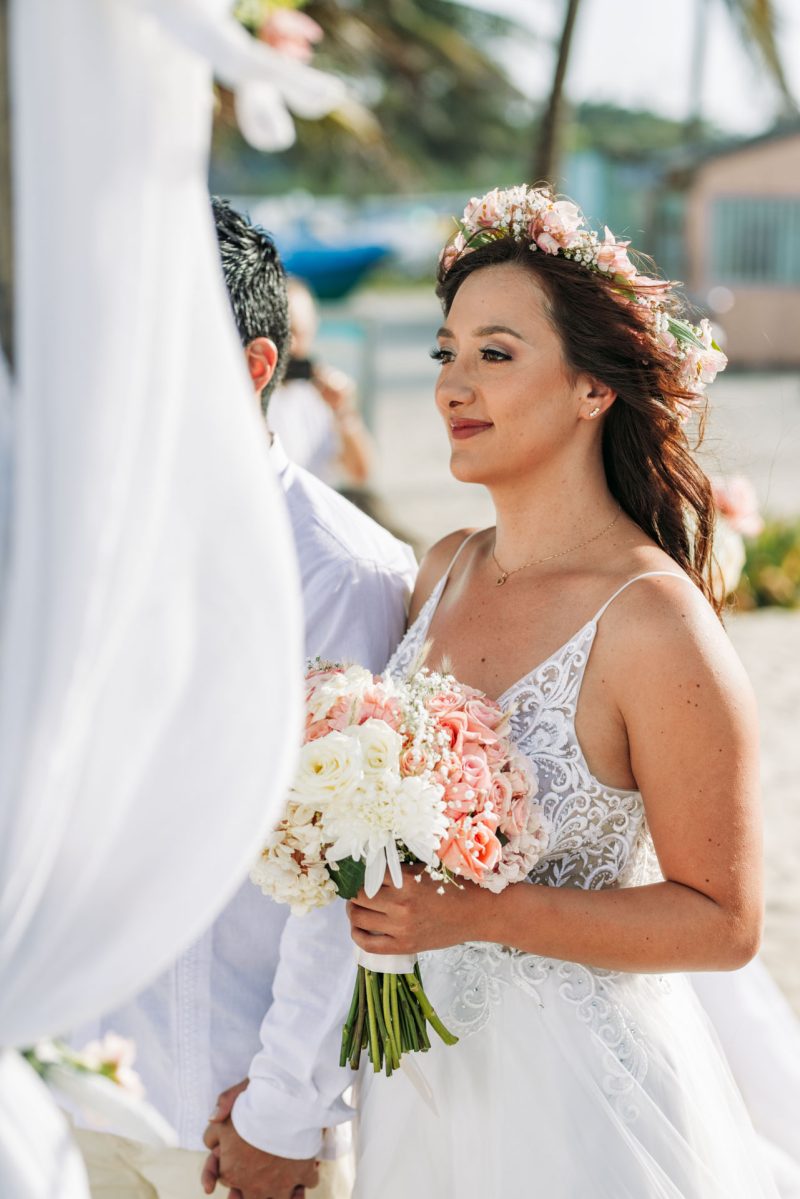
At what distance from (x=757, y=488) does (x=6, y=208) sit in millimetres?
15534

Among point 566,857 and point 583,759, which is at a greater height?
point 583,759

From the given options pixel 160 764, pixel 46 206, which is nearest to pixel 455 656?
pixel 160 764

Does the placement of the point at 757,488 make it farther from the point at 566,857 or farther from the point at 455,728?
the point at 455,728

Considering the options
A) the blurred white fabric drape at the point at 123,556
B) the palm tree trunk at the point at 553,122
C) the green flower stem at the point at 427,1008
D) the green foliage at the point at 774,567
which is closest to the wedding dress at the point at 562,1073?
the green flower stem at the point at 427,1008

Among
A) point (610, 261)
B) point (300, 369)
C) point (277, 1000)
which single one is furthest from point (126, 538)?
point (300, 369)

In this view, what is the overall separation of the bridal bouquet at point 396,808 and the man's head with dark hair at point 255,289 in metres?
0.64

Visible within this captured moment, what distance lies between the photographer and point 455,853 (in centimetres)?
198

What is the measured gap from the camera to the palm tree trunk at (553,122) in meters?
11.6

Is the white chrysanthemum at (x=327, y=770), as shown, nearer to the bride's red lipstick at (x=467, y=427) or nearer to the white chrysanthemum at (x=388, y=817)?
the white chrysanthemum at (x=388, y=817)

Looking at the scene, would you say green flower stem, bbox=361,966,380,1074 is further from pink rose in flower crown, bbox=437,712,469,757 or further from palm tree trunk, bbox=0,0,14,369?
palm tree trunk, bbox=0,0,14,369

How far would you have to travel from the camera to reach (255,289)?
8.13ft

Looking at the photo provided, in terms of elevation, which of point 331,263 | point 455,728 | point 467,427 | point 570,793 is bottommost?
point 570,793

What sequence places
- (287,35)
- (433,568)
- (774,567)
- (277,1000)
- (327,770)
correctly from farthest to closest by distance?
(774,567), (287,35), (433,568), (277,1000), (327,770)

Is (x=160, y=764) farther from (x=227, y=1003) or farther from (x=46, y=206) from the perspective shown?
(x=227, y=1003)
